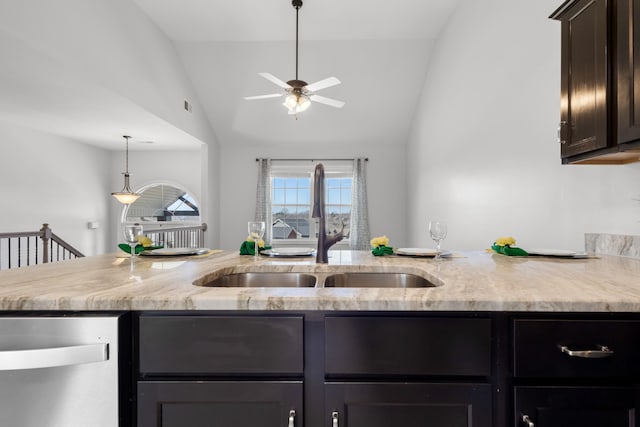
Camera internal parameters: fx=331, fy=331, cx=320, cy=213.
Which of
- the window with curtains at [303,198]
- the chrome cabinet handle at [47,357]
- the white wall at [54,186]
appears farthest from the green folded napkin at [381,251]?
the white wall at [54,186]

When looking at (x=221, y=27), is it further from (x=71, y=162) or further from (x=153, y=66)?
(x=71, y=162)

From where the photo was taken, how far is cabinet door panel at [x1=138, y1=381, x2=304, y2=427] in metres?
0.83

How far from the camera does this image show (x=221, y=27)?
387cm

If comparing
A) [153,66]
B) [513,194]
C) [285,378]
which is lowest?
[285,378]

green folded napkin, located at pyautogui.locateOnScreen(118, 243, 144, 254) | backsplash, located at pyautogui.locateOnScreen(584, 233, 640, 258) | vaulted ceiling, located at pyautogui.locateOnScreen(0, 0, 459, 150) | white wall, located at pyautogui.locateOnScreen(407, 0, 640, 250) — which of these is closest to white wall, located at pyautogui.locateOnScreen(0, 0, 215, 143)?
vaulted ceiling, located at pyautogui.locateOnScreen(0, 0, 459, 150)

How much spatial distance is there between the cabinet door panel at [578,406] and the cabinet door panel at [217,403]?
0.57 metres

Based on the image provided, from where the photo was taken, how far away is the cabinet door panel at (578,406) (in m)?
0.80

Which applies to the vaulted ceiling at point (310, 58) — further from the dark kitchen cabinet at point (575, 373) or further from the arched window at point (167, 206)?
the dark kitchen cabinet at point (575, 373)

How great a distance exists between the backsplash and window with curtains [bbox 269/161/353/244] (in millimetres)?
4231

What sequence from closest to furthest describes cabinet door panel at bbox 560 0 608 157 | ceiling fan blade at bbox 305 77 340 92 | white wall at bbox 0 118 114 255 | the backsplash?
cabinet door panel at bbox 560 0 608 157, the backsplash, ceiling fan blade at bbox 305 77 340 92, white wall at bbox 0 118 114 255

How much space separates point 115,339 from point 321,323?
0.50 m

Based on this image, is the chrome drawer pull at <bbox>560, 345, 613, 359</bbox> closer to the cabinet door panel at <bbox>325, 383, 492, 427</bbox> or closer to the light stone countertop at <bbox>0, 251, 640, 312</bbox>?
the light stone countertop at <bbox>0, 251, 640, 312</bbox>

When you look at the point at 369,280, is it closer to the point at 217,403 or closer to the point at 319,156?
the point at 217,403

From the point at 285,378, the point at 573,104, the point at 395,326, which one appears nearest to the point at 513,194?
the point at 573,104
